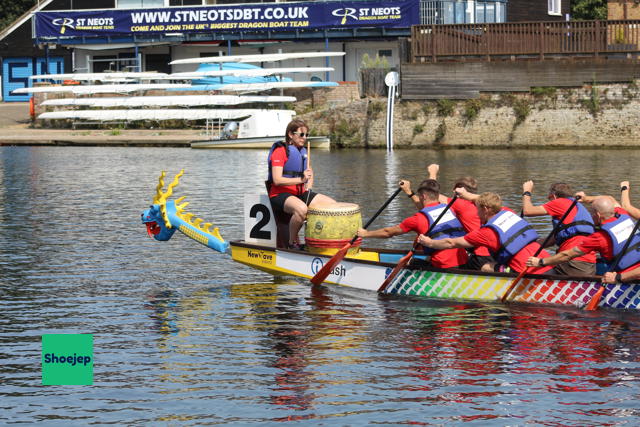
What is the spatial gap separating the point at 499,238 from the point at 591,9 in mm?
45872

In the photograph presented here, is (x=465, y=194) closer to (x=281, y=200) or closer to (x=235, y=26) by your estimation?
(x=281, y=200)

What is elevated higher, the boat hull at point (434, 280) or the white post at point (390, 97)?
the white post at point (390, 97)

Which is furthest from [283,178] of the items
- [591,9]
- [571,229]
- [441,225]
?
[591,9]

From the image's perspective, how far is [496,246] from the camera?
13.4 metres

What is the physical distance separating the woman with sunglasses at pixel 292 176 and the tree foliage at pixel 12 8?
55518 millimetres

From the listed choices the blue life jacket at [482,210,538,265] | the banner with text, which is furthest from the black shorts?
the banner with text

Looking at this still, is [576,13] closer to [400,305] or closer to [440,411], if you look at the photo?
[400,305]

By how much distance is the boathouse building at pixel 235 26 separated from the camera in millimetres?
51125

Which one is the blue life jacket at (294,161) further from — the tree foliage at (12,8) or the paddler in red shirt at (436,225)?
the tree foliage at (12,8)

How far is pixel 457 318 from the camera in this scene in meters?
13.2

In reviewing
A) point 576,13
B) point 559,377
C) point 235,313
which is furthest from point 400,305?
Result: point 576,13

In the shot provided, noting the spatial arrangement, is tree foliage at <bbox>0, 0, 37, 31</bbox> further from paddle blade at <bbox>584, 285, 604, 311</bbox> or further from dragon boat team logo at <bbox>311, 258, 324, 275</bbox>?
paddle blade at <bbox>584, 285, 604, 311</bbox>

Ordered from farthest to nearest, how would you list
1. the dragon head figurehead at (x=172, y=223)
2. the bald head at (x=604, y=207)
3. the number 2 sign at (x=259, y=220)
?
1. the dragon head figurehead at (x=172, y=223)
2. the number 2 sign at (x=259, y=220)
3. the bald head at (x=604, y=207)

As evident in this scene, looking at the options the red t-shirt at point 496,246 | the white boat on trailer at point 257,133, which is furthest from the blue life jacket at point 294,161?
the white boat on trailer at point 257,133
